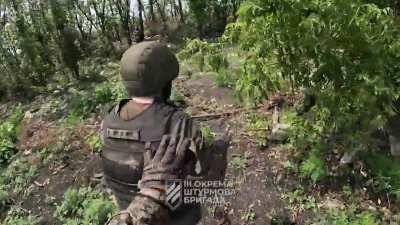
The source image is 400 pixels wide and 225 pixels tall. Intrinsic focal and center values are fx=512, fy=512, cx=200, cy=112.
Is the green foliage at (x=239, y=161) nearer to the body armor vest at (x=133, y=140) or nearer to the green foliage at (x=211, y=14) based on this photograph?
the body armor vest at (x=133, y=140)

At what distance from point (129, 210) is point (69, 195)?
372 centimetres

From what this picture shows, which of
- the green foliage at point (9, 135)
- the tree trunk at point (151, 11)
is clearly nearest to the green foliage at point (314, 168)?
the green foliage at point (9, 135)

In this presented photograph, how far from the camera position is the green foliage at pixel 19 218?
5301mm

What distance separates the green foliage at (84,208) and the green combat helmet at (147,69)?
119 inches

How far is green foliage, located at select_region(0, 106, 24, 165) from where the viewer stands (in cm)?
666

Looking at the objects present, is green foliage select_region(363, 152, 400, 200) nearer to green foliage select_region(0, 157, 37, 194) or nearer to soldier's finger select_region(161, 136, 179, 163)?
soldier's finger select_region(161, 136, 179, 163)

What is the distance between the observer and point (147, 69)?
1.93m

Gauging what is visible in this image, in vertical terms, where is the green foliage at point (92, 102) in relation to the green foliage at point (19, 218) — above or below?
above

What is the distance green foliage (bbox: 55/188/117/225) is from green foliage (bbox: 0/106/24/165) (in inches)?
64.7

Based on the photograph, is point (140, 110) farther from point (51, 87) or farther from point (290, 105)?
point (51, 87)

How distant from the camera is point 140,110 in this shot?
6.61 feet

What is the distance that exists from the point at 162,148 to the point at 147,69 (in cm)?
31

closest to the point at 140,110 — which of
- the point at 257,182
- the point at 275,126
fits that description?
the point at 257,182

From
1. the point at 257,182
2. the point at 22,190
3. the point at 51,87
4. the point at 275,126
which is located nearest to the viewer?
the point at 257,182
